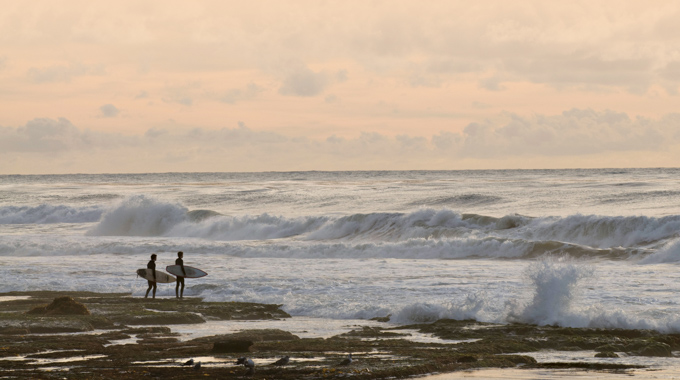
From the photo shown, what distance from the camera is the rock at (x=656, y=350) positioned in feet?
43.2

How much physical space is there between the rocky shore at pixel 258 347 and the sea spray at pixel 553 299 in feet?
2.31

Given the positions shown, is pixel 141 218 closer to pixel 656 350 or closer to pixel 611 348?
pixel 611 348

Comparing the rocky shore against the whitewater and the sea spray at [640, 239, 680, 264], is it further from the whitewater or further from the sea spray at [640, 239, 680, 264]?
the sea spray at [640, 239, 680, 264]

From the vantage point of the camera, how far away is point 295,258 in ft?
109

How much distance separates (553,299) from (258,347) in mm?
6603

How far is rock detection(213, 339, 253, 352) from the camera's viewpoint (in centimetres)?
1288

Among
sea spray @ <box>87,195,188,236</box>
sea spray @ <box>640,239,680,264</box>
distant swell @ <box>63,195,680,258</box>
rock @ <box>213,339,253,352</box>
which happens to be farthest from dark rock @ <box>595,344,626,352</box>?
sea spray @ <box>87,195,188,236</box>

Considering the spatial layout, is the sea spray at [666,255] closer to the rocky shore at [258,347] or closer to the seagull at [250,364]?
the rocky shore at [258,347]

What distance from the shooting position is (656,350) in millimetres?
13266

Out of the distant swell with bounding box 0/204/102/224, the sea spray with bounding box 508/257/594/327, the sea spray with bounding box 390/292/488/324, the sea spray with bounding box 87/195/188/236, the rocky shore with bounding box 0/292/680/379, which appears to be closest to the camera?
the rocky shore with bounding box 0/292/680/379

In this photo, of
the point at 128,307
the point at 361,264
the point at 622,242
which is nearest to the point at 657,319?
the point at 128,307

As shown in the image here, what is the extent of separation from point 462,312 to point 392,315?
5.03 ft

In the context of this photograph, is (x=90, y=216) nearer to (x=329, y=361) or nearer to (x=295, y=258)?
(x=295, y=258)

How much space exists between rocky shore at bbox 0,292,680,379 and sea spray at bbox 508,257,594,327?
704 millimetres
